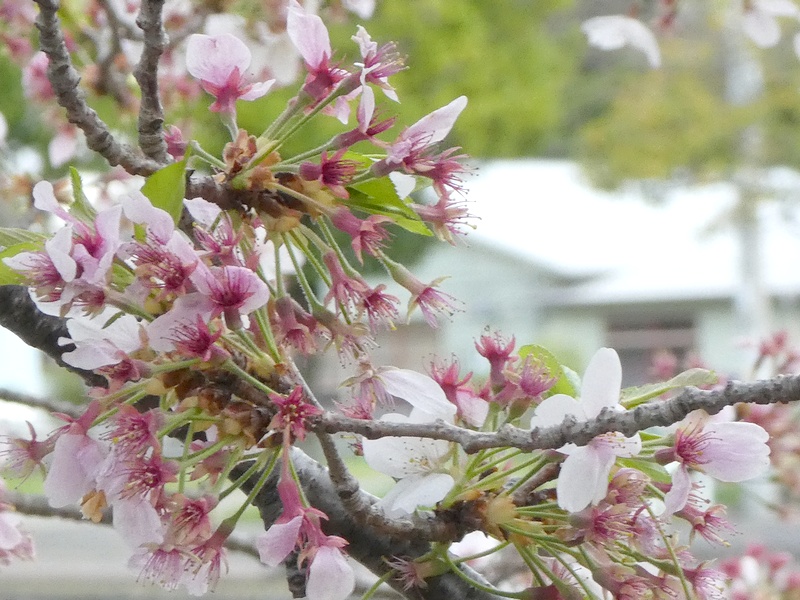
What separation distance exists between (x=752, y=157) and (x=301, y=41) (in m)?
5.51

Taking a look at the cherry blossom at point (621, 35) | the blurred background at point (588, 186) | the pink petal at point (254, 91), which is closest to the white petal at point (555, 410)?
the pink petal at point (254, 91)

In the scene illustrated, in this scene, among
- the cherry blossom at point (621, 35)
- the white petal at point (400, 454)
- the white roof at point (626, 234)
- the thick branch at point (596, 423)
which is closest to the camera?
the thick branch at point (596, 423)

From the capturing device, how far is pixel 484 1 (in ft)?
15.1

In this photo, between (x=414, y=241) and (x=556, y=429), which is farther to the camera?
(x=414, y=241)

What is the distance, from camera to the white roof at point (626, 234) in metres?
6.72

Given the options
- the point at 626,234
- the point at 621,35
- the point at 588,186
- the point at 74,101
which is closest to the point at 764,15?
the point at 621,35

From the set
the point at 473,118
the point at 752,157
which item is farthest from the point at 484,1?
the point at 752,157

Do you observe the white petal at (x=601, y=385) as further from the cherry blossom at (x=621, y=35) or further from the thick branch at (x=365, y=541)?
the cherry blossom at (x=621, y=35)

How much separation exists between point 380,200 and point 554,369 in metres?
0.13

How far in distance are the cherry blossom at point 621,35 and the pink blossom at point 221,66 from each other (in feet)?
2.10

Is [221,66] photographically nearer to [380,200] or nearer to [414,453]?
[380,200]

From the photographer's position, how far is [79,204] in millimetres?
439

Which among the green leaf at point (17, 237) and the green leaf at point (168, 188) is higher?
the green leaf at point (168, 188)

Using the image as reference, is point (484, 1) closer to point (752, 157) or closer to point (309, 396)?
point (752, 157)
